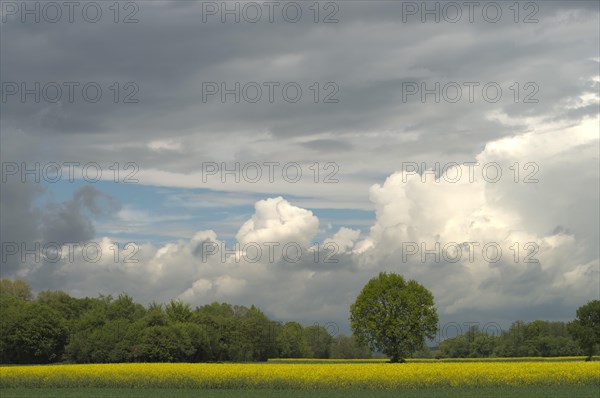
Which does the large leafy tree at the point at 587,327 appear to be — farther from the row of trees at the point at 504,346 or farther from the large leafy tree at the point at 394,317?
the large leafy tree at the point at 394,317

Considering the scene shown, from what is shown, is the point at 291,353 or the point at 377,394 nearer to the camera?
the point at 377,394

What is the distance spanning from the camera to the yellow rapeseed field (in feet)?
175

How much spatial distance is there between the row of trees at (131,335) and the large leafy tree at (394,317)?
613 centimetres

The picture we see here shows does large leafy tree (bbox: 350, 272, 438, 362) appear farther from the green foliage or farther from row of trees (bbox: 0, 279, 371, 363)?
the green foliage

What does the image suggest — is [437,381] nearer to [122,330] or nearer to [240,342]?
[122,330]

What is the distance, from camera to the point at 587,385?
2080 inches

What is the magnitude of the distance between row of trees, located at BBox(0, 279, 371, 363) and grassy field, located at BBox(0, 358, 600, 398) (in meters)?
34.1

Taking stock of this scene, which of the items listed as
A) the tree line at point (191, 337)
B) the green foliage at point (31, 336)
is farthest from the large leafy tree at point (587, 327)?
the green foliage at point (31, 336)

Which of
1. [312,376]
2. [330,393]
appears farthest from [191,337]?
[330,393]

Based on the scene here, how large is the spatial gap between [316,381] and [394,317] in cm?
4552

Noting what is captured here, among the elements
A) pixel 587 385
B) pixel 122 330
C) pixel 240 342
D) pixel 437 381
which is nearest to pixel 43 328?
A: pixel 122 330

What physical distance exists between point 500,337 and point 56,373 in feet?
340

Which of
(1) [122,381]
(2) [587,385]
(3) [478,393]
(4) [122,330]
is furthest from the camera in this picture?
(4) [122,330]

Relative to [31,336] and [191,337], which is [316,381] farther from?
[31,336]
